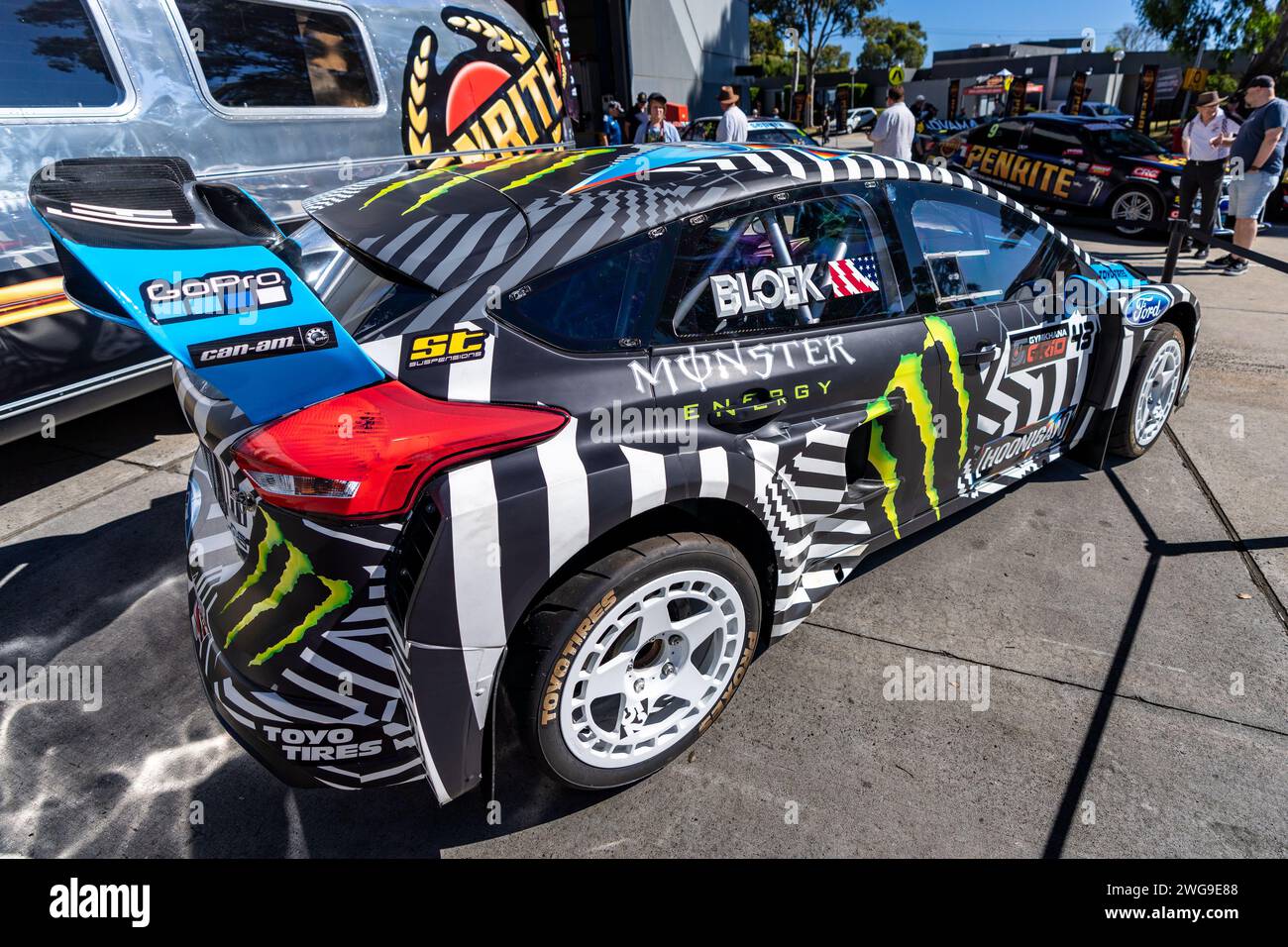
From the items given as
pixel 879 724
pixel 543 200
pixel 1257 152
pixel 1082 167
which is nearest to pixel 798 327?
pixel 543 200

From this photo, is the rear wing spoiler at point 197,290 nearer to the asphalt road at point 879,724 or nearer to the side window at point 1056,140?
the asphalt road at point 879,724

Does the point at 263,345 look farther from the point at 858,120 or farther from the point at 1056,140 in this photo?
the point at 858,120

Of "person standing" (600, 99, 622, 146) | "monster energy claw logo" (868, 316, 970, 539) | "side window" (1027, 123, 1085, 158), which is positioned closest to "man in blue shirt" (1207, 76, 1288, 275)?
"side window" (1027, 123, 1085, 158)

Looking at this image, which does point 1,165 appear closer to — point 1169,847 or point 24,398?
point 24,398

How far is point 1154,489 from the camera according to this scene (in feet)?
11.9

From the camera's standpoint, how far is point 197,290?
142 centimetres

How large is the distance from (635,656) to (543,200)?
1248 mm

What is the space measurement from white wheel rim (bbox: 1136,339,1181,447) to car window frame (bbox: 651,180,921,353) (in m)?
1.85

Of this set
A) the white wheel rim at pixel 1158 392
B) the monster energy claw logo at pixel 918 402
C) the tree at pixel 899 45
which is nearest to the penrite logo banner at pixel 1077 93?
the white wheel rim at pixel 1158 392

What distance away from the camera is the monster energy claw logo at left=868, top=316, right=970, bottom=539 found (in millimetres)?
2375

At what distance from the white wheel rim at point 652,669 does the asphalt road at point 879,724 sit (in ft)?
0.60

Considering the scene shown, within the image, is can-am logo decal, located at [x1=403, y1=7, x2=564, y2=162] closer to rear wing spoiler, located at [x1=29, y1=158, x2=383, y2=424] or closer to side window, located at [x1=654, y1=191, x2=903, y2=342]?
side window, located at [x1=654, y1=191, x2=903, y2=342]

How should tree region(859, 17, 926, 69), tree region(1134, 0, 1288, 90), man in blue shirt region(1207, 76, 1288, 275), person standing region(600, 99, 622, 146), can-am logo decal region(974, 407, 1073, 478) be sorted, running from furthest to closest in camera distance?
tree region(859, 17, 926, 69) → tree region(1134, 0, 1288, 90) → person standing region(600, 99, 622, 146) → man in blue shirt region(1207, 76, 1288, 275) → can-am logo decal region(974, 407, 1073, 478)

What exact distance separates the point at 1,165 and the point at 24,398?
3.12 feet
